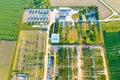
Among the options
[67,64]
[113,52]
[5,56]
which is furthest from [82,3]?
[5,56]

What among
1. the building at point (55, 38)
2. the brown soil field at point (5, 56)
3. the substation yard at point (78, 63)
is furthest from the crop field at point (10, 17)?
the substation yard at point (78, 63)

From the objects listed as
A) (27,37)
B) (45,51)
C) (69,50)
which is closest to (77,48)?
(69,50)

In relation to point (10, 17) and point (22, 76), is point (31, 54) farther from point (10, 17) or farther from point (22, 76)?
point (10, 17)

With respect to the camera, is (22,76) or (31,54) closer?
(22,76)

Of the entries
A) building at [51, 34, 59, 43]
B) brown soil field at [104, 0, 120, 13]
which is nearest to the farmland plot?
building at [51, 34, 59, 43]

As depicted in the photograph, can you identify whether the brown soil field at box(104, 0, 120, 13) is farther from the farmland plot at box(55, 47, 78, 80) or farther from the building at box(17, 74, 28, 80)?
the building at box(17, 74, 28, 80)

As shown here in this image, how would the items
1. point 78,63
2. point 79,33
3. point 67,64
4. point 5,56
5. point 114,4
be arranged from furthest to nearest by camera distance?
point 114,4 → point 79,33 → point 5,56 → point 78,63 → point 67,64
